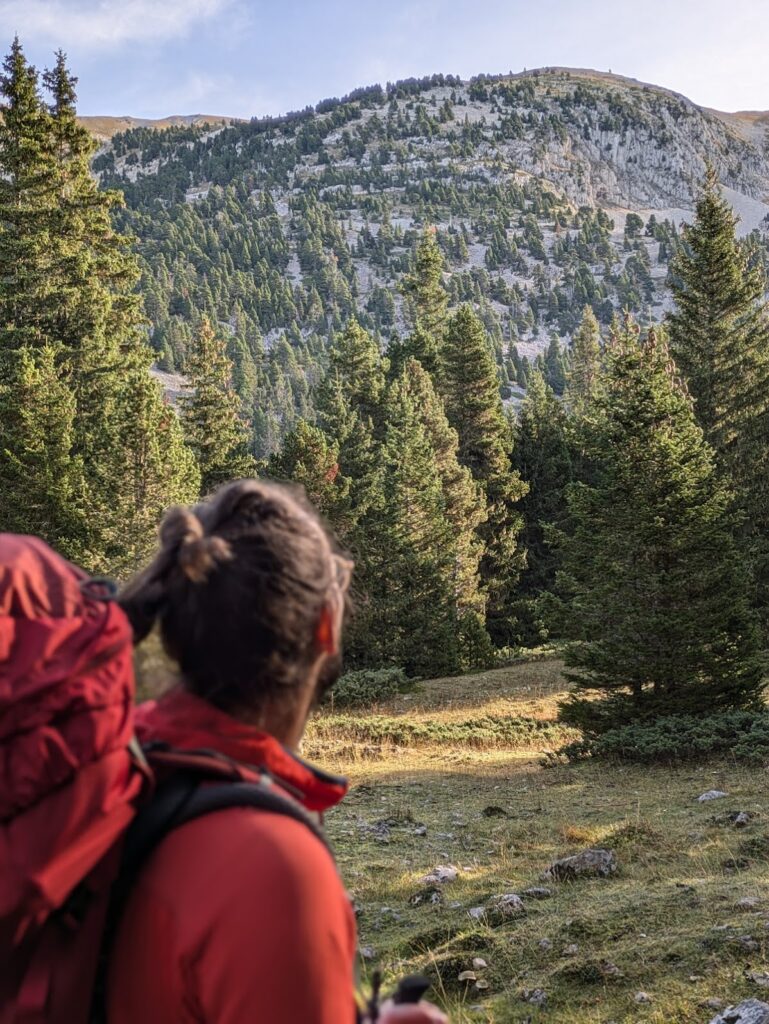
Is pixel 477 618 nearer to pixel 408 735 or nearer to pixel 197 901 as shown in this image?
pixel 408 735

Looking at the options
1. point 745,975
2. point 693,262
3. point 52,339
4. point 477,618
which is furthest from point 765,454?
point 745,975

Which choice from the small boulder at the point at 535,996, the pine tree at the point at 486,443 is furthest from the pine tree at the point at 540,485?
the small boulder at the point at 535,996

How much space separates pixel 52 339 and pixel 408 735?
19.6 m

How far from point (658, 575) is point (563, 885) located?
33.7 ft

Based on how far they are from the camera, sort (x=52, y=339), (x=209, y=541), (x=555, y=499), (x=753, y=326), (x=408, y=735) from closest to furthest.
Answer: (x=209, y=541) < (x=408, y=735) < (x=52, y=339) < (x=753, y=326) < (x=555, y=499)

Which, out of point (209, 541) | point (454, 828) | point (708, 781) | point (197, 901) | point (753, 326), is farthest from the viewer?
point (753, 326)

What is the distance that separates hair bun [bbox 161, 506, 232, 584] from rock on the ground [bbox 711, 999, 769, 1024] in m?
4.14

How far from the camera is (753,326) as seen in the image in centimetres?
3400

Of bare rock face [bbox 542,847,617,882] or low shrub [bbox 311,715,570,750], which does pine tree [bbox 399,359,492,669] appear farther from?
bare rock face [bbox 542,847,617,882]

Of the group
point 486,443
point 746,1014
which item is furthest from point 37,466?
point 486,443

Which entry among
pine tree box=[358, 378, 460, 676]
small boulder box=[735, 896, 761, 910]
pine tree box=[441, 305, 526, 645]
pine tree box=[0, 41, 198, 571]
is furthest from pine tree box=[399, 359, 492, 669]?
small boulder box=[735, 896, 761, 910]

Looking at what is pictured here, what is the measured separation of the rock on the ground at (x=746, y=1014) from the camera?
13.2ft

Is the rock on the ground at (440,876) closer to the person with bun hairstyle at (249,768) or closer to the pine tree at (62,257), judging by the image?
the person with bun hairstyle at (249,768)

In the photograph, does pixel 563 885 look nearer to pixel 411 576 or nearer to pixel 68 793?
pixel 68 793
